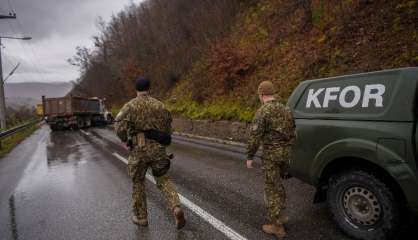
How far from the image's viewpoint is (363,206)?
3.69m

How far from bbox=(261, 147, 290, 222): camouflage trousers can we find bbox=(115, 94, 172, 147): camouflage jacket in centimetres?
150

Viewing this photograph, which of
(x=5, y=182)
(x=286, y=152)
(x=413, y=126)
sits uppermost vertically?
(x=413, y=126)

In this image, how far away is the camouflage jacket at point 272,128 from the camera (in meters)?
3.92

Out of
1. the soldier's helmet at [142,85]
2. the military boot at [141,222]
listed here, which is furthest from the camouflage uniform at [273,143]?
the military boot at [141,222]

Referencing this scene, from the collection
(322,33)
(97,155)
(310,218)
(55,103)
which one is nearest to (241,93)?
(322,33)

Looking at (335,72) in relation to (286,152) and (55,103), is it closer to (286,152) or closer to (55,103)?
(286,152)

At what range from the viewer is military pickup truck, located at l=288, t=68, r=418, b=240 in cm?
332

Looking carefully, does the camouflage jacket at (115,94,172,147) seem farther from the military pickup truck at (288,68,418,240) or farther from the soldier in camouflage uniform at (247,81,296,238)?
the military pickup truck at (288,68,418,240)

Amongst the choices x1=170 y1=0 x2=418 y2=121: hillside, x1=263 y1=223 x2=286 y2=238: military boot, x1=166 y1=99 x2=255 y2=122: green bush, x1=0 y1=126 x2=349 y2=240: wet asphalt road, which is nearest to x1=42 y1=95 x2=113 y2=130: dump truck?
x1=166 y1=99 x2=255 y2=122: green bush

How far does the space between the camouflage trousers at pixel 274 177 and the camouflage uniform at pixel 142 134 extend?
4.01 feet

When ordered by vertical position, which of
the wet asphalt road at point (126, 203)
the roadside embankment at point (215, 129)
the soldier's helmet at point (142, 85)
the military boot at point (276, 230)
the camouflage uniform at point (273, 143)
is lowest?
the wet asphalt road at point (126, 203)

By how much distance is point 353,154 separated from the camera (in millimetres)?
3682

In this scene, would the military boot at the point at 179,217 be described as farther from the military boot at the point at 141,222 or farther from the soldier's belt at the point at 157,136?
the soldier's belt at the point at 157,136

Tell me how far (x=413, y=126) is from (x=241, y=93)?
1330 cm
